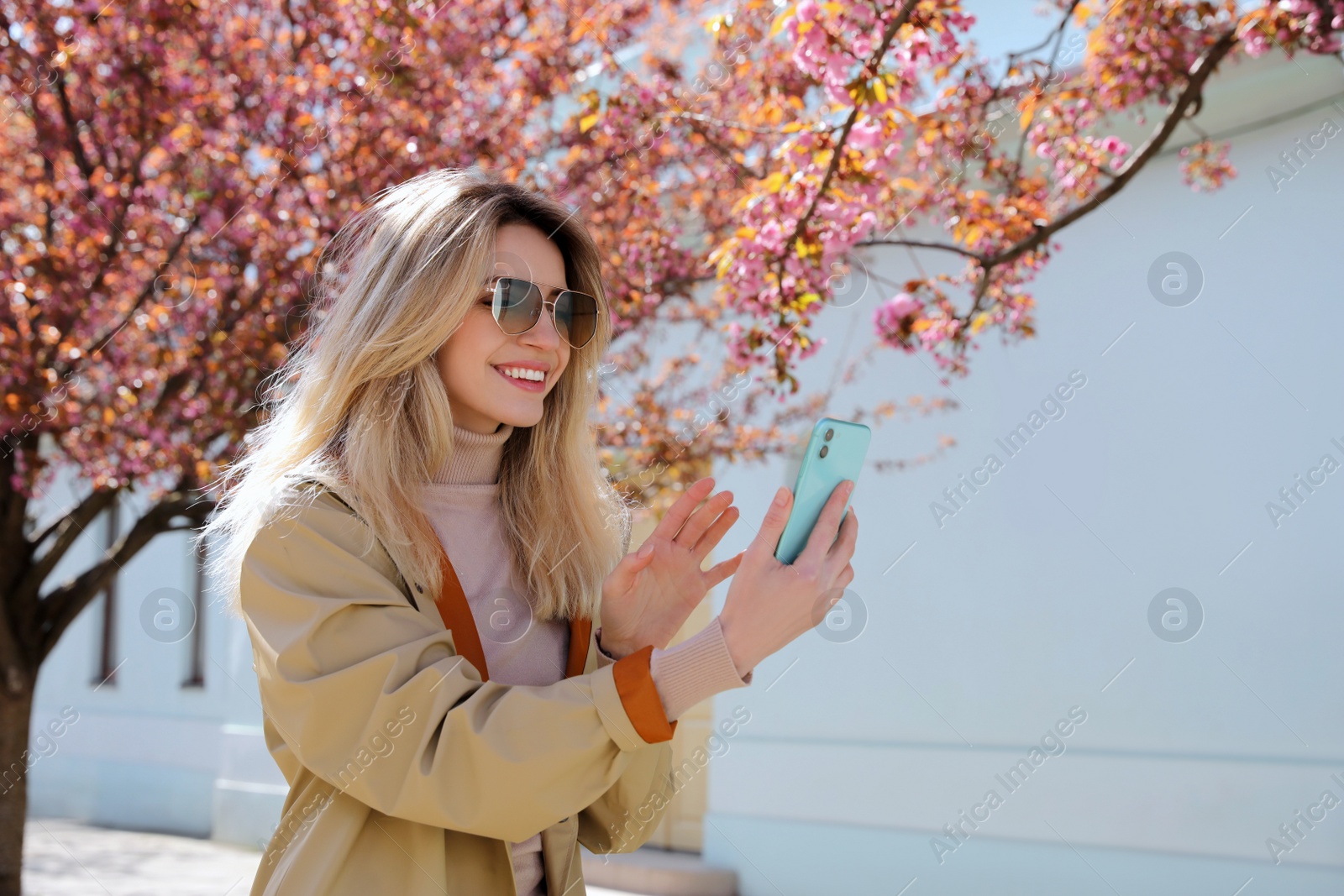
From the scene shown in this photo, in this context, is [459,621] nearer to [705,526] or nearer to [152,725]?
[705,526]

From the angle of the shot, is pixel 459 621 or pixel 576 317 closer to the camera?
pixel 459 621

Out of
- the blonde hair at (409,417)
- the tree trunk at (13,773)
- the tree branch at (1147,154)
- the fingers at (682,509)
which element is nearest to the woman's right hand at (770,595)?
the fingers at (682,509)

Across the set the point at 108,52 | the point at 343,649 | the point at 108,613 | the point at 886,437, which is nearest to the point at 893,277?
the point at 886,437

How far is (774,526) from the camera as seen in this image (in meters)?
1.34

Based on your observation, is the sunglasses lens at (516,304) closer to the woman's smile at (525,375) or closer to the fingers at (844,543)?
the woman's smile at (525,375)

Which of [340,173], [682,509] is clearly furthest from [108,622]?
[682,509]

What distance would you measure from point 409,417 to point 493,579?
0.27 m

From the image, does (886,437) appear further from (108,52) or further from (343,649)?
(343,649)

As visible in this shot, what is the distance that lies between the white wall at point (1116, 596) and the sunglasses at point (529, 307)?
162 inches

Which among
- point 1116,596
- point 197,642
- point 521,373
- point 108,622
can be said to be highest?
point 521,373

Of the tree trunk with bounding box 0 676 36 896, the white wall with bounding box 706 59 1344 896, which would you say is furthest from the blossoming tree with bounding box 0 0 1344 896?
the white wall with bounding box 706 59 1344 896

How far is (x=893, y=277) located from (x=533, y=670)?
5.03 meters

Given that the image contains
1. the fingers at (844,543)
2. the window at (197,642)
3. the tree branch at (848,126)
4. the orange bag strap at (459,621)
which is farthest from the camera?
the window at (197,642)

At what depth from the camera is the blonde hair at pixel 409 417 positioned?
1.55m
